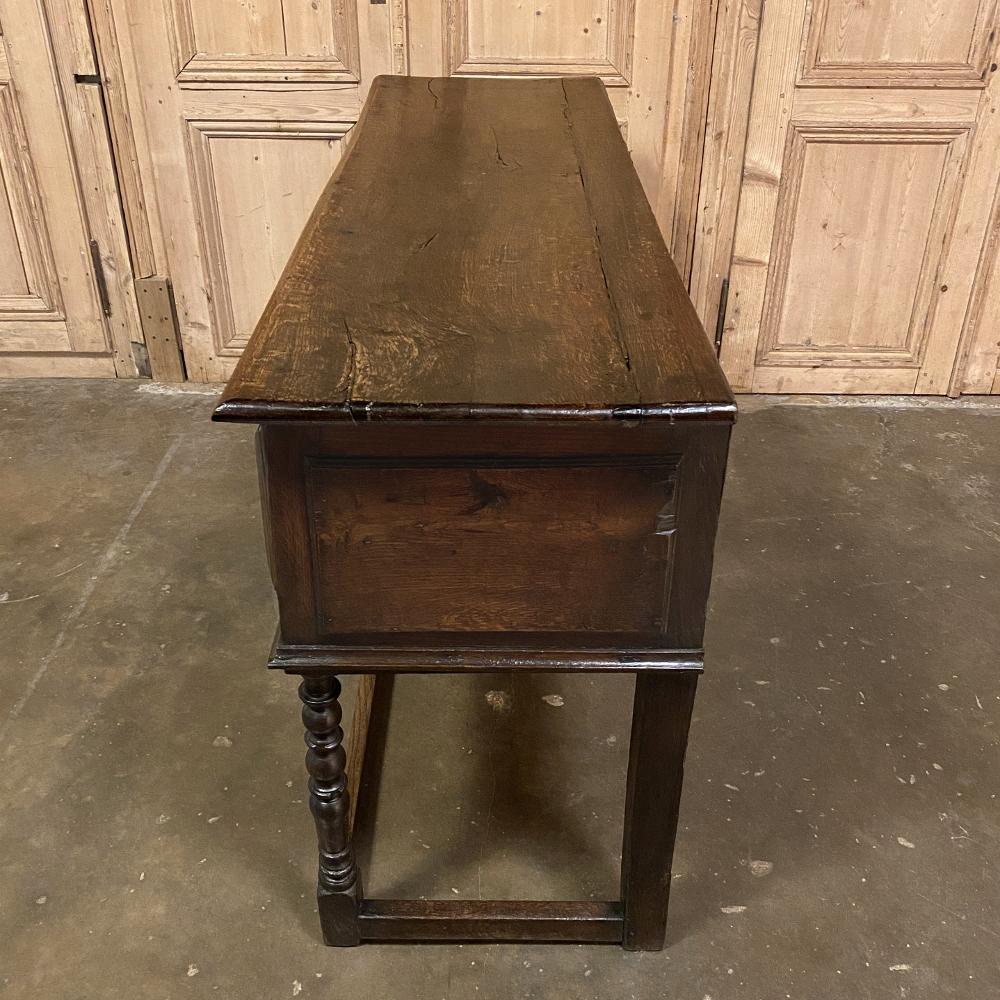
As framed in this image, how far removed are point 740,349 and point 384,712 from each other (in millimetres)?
1876

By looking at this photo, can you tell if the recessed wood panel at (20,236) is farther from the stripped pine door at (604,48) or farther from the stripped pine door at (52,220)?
the stripped pine door at (604,48)

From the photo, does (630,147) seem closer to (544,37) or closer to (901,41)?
(544,37)

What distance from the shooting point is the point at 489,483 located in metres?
1.12

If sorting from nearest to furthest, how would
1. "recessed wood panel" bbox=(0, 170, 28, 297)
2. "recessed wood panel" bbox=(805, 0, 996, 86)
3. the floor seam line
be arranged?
1. the floor seam line
2. "recessed wood panel" bbox=(805, 0, 996, 86)
3. "recessed wood panel" bbox=(0, 170, 28, 297)

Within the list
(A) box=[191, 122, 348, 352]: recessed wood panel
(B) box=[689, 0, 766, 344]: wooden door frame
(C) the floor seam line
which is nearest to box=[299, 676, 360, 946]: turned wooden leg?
(C) the floor seam line

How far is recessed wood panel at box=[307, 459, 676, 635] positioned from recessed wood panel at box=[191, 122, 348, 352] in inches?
85.0

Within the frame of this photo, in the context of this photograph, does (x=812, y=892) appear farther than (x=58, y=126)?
No

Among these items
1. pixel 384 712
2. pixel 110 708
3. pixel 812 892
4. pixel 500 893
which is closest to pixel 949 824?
pixel 812 892

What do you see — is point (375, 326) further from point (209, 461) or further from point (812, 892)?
point (209, 461)

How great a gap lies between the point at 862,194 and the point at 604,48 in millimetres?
904

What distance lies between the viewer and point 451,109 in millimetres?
2320

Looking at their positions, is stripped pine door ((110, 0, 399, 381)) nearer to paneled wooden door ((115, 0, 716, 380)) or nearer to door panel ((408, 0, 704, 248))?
paneled wooden door ((115, 0, 716, 380))

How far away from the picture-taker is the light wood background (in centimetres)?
286

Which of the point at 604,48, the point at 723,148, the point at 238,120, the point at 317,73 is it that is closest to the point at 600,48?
the point at 604,48
